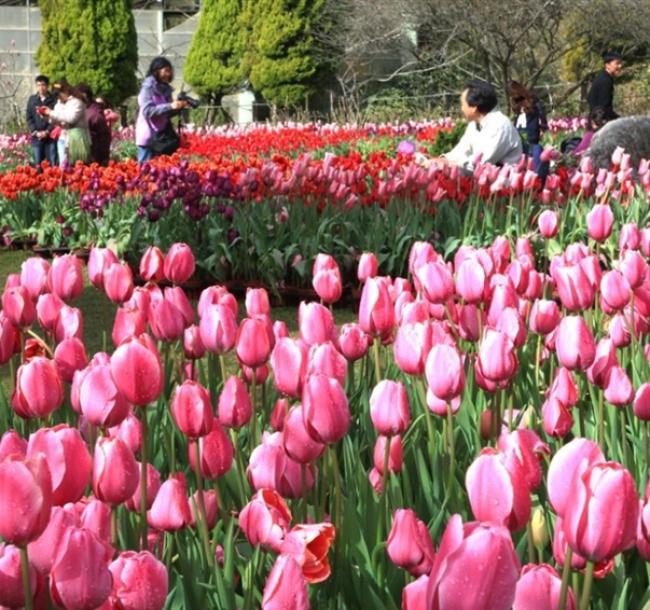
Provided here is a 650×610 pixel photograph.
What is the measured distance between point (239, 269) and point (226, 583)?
600 centimetres

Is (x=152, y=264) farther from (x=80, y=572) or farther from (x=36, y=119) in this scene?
(x=36, y=119)

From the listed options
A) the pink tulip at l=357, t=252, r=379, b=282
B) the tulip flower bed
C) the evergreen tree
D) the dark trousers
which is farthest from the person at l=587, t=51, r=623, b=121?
the evergreen tree

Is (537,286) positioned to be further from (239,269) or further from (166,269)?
(239,269)

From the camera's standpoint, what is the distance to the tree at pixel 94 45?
26922 mm

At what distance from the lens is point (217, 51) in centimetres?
2858

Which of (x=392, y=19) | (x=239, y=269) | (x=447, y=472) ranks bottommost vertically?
(x=239, y=269)

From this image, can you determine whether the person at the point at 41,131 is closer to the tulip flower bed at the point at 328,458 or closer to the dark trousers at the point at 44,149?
the dark trousers at the point at 44,149

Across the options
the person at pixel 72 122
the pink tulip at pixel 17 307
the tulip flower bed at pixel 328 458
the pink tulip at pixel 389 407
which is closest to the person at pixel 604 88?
the person at pixel 72 122

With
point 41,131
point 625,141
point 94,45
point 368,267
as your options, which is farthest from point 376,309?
point 94,45

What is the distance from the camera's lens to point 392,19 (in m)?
24.2

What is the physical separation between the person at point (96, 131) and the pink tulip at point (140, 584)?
1238 cm

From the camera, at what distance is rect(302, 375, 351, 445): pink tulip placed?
59.3 inches

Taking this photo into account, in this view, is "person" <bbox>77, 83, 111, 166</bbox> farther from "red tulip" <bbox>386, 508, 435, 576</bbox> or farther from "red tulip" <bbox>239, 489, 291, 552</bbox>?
"red tulip" <bbox>386, 508, 435, 576</bbox>

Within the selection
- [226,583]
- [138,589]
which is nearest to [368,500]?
[226,583]
